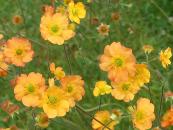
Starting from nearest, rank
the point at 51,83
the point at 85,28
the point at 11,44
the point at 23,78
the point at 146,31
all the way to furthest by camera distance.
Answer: the point at 51,83 < the point at 23,78 < the point at 11,44 < the point at 85,28 < the point at 146,31

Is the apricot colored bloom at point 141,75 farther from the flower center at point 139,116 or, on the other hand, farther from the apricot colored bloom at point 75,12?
the apricot colored bloom at point 75,12

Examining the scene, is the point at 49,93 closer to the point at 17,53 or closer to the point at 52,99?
the point at 52,99

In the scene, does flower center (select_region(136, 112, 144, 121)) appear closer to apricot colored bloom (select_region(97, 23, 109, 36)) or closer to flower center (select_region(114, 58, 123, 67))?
flower center (select_region(114, 58, 123, 67))

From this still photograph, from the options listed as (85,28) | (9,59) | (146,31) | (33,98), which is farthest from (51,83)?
(146,31)

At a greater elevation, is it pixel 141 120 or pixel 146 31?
pixel 146 31

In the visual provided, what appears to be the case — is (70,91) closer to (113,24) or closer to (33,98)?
(33,98)

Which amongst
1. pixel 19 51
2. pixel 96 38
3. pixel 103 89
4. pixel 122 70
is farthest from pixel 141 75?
pixel 96 38

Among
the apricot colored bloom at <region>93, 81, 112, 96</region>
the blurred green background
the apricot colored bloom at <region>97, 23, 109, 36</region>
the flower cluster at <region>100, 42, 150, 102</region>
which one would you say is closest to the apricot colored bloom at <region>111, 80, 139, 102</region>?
the flower cluster at <region>100, 42, 150, 102</region>
